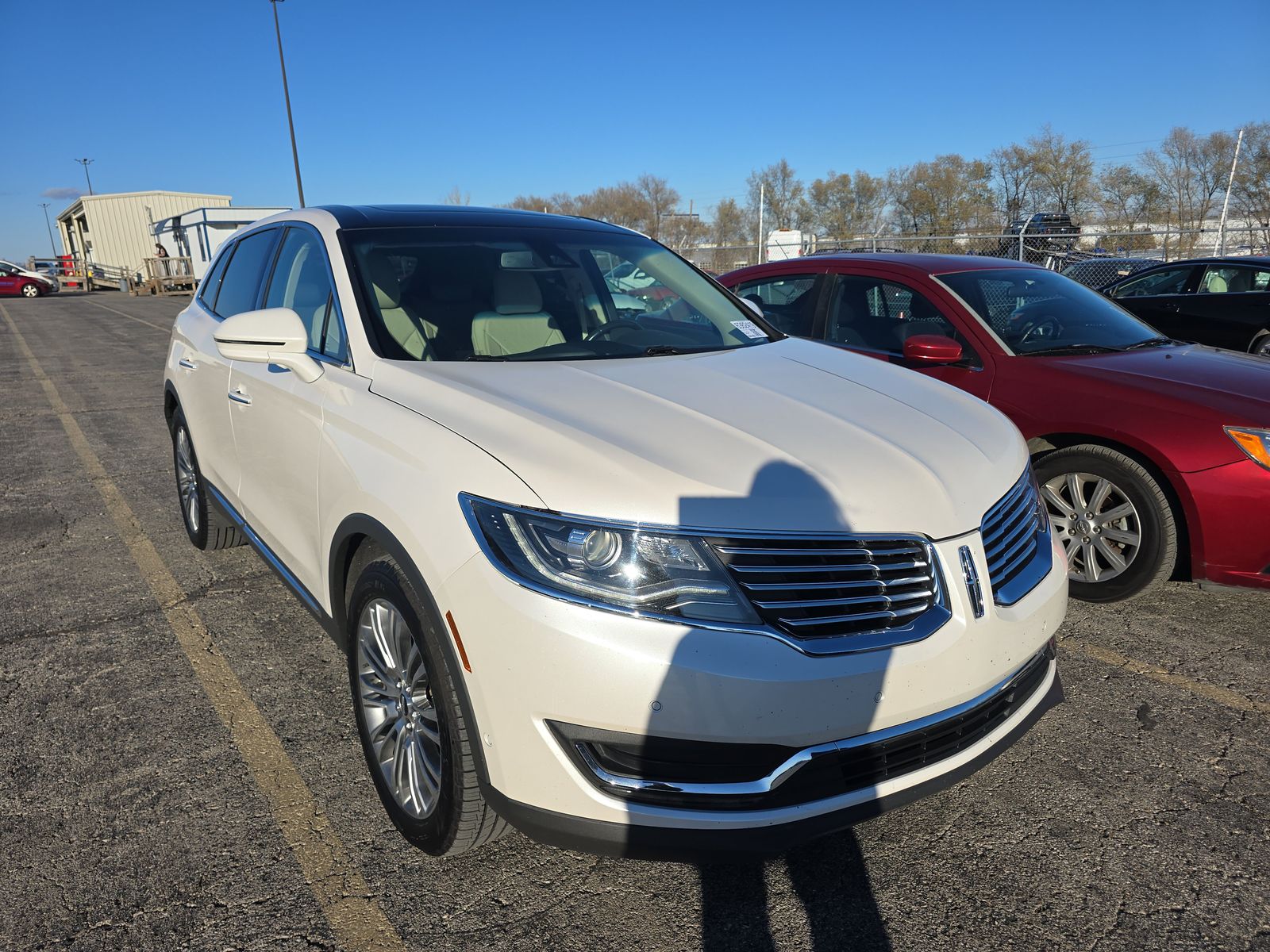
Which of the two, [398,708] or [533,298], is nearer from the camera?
[398,708]

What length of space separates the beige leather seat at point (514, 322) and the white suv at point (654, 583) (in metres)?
0.07

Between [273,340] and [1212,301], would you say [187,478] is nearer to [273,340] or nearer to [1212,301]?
[273,340]

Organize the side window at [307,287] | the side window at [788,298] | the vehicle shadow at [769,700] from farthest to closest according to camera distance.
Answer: the side window at [788,298], the side window at [307,287], the vehicle shadow at [769,700]

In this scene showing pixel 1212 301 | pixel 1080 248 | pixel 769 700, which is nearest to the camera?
pixel 769 700

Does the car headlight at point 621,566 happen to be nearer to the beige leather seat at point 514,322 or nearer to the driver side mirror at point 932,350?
the beige leather seat at point 514,322

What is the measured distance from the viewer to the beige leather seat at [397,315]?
2811 mm

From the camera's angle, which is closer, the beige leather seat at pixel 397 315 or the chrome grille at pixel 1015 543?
the chrome grille at pixel 1015 543

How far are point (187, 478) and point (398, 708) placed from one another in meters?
3.13

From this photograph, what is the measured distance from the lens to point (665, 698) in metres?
1.84

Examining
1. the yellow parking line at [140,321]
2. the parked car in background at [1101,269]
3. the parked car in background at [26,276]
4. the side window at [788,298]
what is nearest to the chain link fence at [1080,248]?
the parked car in background at [1101,269]

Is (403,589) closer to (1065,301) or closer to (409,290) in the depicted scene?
(409,290)

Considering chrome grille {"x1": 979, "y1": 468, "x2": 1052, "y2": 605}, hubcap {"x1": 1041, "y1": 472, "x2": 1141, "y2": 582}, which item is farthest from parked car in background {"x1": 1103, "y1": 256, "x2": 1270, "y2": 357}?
chrome grille {"x1": 979, "y1": 468, "x2": 1052, "y2": 605}

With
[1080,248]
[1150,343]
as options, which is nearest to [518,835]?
[1150,343]

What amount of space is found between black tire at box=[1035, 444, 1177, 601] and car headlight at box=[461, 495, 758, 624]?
2.83 m
